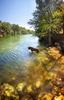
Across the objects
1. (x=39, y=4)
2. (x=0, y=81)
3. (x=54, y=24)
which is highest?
(x=39, y=4)

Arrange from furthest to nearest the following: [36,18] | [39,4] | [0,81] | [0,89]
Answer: [39,4]
[36,18]
[0,81]
[0,89]

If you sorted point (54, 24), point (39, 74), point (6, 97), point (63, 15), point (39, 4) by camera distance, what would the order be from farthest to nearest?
1. point (39, 4)
2. point (54, 24)
3. point (63, 15)
4. point (39, 74)
5. point (6, 97)

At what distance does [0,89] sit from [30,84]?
2.98 m

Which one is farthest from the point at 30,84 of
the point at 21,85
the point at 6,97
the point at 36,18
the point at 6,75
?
the point at 36,18

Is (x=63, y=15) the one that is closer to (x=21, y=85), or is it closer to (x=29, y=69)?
(x=29, y=69)

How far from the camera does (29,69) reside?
22578mm

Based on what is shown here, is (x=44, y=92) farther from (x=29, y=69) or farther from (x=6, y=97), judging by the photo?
(x=29, y=69)

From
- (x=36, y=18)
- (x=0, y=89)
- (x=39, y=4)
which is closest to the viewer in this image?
(x=0, y=89)

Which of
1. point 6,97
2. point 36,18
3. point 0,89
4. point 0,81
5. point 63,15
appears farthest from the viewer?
point 36,18

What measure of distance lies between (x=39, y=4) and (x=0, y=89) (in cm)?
4756

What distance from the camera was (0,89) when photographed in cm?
1603

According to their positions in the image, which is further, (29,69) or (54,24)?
(54,24)

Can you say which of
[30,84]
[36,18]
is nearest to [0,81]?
[30,84]

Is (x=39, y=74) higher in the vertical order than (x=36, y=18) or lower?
lower
